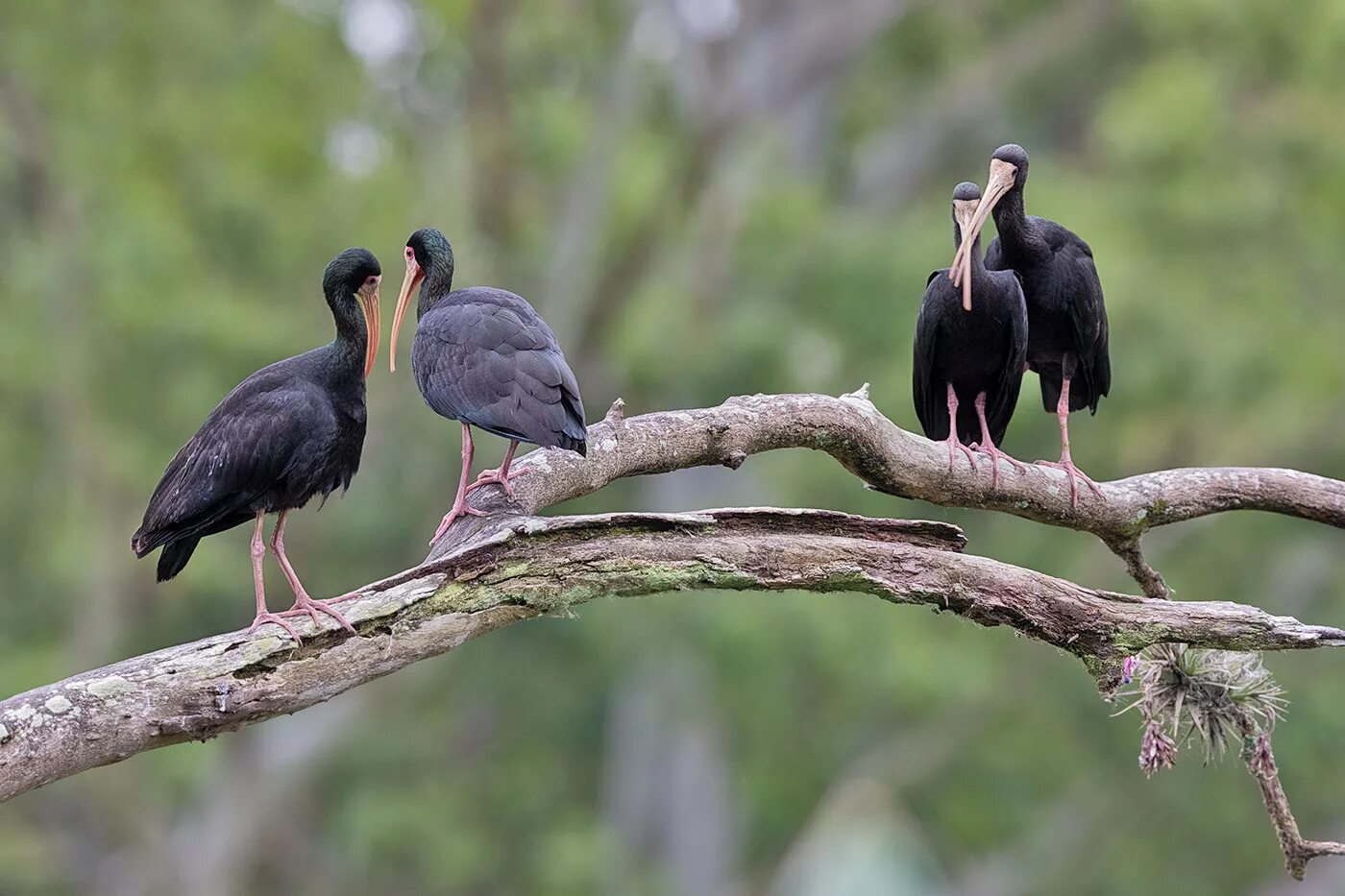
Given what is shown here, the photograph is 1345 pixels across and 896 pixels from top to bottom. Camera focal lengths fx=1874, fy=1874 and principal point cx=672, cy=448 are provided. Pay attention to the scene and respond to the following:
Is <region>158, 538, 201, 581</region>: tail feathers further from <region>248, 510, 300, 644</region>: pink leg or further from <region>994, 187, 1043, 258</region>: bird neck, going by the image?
<region>994, 187, 1043, 258</region>: bird neck

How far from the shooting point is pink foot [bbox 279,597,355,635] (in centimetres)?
440

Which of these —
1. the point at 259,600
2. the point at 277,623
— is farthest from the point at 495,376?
the point at 277,623

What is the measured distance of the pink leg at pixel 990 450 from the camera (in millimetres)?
5832

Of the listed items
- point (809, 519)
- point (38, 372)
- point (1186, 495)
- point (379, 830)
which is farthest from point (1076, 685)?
point (809, 519)

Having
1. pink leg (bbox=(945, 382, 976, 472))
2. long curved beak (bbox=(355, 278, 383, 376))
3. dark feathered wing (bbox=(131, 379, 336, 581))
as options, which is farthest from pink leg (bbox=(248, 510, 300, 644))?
pink leg (bbox=(945, 382, 976, 472))

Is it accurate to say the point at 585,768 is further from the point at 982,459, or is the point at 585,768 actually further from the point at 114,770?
the point at 982,459

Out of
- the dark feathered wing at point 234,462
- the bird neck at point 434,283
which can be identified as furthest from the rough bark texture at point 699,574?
the bird neck at point 434,283

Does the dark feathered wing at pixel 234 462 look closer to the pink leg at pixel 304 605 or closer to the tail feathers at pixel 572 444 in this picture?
the pink leg at pixel 304 605

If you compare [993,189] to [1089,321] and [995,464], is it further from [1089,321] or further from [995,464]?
[995,464]

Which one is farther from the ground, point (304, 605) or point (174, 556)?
point (174, 556)

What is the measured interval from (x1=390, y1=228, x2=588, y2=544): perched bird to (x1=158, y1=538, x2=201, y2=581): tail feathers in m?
0.77

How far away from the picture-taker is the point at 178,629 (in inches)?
802

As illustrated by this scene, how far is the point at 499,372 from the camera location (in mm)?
5680

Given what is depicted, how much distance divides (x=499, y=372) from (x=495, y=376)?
2 centimetres
